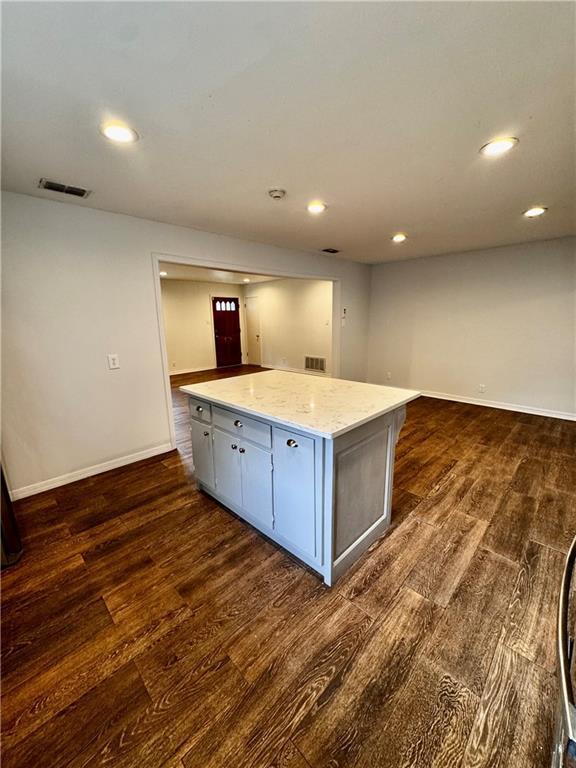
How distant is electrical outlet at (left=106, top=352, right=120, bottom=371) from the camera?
2848 mm

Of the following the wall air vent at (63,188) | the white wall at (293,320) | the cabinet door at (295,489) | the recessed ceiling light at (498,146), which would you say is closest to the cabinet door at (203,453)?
the cabinet door at (295,489)

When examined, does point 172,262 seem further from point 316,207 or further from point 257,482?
point 257,482

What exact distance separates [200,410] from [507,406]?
15.1 feet

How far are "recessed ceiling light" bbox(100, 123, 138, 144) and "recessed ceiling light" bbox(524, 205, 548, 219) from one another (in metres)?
3.26

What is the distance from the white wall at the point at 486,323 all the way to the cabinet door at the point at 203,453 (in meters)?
4.42

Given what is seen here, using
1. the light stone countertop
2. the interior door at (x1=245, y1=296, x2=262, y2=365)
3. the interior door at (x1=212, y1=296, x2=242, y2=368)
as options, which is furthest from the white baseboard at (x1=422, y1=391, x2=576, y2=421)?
the interior door at (x1=212, y1=296, x2=242, y2=368)

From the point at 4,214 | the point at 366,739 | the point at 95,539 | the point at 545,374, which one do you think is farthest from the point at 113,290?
the point at 545,374

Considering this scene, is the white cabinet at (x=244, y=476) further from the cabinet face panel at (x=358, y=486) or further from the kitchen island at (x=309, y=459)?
the cabinet face panel at (x=358, y=486)

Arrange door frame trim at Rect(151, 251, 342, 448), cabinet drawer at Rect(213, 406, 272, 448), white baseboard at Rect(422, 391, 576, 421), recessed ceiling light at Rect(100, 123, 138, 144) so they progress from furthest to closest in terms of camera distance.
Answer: white baseboard at Rect(422, 391, 576, 421) < door frame trim at Rect(151, 251, 342, 448) < cabinet drawer at Rect(213, 406, 272, 448) < recessed ceiling light at Rect(100, 123, 138, 144)

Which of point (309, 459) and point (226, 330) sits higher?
point (226, 330)

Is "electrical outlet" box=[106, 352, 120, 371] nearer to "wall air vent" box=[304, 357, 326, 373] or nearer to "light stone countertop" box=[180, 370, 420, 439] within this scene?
"light stone countertop" box=[180, 370, 420, 439]

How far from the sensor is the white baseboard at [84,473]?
253cm

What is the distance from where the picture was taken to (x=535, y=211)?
9.34ft

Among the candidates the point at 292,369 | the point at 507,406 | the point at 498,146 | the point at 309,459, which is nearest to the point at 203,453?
the point at 309,459
